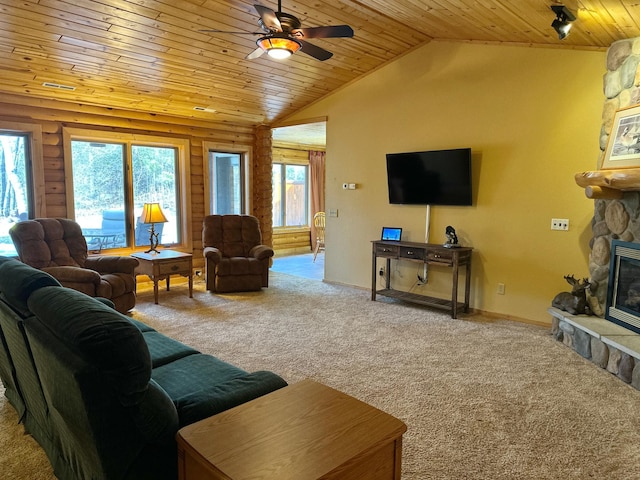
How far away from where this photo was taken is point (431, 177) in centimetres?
512

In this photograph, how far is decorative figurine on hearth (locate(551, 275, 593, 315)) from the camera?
12.7 ft

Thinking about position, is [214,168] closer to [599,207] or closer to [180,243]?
[180,243]

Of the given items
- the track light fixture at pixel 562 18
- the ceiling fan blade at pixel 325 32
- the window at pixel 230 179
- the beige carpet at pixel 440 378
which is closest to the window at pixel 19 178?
the beige carpet at pixel 440 378

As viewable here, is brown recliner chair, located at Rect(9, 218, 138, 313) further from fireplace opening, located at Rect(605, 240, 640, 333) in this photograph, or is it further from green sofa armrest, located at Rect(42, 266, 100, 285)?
fireplace opening, located at Rect(605, 240, 640, 333)

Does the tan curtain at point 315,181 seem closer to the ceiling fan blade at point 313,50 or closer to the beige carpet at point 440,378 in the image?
the beige carpet at point 440,378

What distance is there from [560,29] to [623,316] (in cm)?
231

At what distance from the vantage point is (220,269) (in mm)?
5586

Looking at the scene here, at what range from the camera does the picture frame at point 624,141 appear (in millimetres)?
3375

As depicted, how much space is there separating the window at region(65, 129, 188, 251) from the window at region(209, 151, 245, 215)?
0.69 meters

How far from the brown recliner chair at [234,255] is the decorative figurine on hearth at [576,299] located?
343cm

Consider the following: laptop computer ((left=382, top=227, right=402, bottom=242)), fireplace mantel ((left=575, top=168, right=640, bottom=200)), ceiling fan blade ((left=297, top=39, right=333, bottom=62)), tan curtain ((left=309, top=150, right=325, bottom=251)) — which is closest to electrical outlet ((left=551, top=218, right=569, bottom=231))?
fireplace mantel ((left=575, top=168, right=640, bottom=200))

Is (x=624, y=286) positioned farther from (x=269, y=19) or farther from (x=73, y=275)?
(x=73, y=275)

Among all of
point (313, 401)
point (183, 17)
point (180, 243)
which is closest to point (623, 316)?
point (313, 401)

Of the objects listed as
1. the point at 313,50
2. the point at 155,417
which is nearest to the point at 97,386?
the point at 155,417
